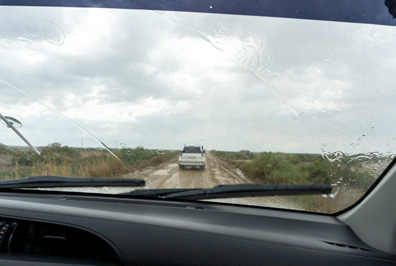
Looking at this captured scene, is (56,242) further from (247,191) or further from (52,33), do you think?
(52,33)

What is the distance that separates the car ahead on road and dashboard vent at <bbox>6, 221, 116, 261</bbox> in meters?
1.03

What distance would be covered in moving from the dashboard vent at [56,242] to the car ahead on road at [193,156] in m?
1.03

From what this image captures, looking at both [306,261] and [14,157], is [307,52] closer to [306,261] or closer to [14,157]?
[306,261]

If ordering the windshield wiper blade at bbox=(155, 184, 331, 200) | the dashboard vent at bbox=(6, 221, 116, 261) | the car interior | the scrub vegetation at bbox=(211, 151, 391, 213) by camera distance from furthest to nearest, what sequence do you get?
the windshield wiper blade at bbox=(155, 184, 331, 200), the dashboard vent at bbox=(6, 221, 116, 261), the scrub vegetation at bbox=(211, 151, 391, 213), the car interior

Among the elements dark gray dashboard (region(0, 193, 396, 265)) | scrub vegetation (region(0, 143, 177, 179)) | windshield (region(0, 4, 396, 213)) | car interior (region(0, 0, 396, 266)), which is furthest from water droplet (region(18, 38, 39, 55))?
dark gray dashboard (region(0, 193, 396, 265))

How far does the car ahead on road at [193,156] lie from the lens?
315 cm

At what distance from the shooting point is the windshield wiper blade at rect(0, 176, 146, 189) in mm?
3291

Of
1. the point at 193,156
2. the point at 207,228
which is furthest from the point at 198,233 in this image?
the point at 193,156

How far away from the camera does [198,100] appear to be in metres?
3.13

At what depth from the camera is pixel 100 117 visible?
330 centimetres

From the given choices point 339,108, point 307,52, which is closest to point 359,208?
point 339,108

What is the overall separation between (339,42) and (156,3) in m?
1.62

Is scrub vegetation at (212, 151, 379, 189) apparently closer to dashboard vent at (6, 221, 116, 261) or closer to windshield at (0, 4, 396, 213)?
windshield at (0, 4, 396, 213)

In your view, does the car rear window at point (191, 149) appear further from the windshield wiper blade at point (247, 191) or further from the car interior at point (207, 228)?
the car interior at point (207, 228)
